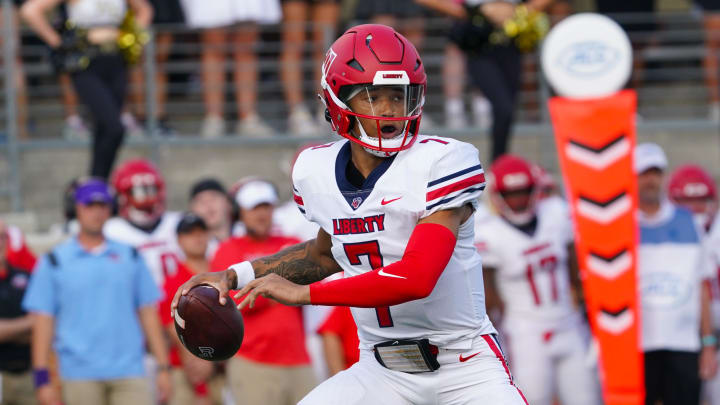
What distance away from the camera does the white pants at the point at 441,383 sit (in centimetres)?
420

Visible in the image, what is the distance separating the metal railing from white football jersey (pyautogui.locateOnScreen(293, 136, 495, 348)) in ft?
16.8

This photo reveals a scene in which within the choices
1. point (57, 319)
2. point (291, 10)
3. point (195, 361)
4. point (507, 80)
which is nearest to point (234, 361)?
point (195, 361)

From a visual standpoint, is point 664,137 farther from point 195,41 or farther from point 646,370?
point 195,41

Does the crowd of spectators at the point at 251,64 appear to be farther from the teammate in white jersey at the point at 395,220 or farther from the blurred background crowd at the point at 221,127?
the teammate in white jersey at the point at 395,220

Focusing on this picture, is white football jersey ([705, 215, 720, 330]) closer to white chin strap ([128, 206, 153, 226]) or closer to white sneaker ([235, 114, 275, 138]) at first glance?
white sneaker ([235, 114, 275, 138])

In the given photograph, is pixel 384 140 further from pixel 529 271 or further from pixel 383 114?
pixel 529 271

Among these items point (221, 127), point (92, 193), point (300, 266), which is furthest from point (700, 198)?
point (300, 266)

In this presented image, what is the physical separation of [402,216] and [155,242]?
3814 millimetres

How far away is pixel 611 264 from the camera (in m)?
6.76

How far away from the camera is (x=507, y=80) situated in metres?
8.67

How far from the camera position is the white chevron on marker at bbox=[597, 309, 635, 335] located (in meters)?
6.78

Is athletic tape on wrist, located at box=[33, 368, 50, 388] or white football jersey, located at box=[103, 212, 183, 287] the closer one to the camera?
athletic tape on wrist, located at box=[33, 368, 50, 388]

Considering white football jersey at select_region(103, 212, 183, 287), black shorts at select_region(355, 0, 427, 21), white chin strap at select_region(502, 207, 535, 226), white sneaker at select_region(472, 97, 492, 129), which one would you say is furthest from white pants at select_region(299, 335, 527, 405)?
white sneaker at select_region(472, 97, 492, 129)

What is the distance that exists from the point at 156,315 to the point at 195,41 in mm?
3419
